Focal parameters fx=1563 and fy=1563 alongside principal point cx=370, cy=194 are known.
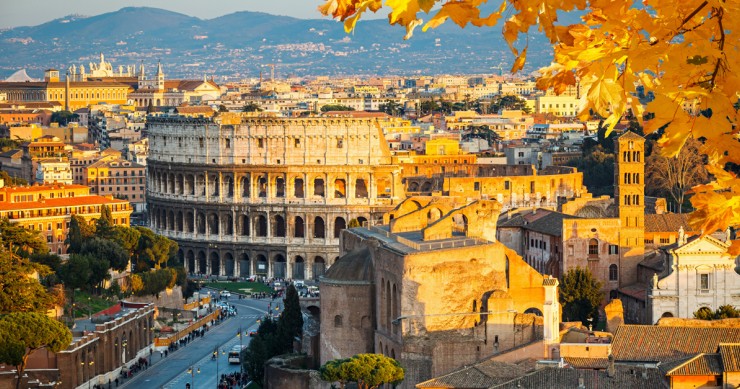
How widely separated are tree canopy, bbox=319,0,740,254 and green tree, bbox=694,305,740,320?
4127 cm

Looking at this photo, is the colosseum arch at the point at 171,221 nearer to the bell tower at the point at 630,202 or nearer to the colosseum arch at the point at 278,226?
the colosseum arch at the point at 278,226

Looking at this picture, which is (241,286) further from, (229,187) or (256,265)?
(229,187)

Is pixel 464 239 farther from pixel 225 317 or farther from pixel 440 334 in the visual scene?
pixel 225 317

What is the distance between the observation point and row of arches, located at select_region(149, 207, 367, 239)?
9969 centimetres

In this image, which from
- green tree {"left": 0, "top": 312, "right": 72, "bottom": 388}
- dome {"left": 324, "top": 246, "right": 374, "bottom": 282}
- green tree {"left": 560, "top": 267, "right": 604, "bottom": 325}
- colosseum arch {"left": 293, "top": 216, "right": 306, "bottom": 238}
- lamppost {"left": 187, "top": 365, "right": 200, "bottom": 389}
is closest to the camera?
dome {"left": 324, "top": 246, "right": 374, "bottom": 282}

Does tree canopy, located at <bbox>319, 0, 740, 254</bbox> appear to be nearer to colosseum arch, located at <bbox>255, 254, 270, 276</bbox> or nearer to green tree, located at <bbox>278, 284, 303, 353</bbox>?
green tree, located at <bbox>278, 284, 303, 353</bbox>

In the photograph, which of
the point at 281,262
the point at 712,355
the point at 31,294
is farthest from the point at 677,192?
the point at 712,355

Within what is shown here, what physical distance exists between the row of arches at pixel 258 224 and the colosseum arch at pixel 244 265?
151 cm

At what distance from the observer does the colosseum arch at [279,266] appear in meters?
99.6

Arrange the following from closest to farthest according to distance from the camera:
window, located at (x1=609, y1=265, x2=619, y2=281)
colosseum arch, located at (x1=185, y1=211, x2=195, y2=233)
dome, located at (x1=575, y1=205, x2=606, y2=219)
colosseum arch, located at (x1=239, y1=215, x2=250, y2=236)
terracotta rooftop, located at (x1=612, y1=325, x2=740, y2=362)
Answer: terracotta rooftop, located at (x1=612, y1=325, x2=740, y2=362) → window, located at (x1=609, y1=265, x2=619, y2=281) → dome, located at (x1=575, y1=205, x2=606, y2=219) → colosseum arch, located at (x1=239, y1=215, x2=250, y2=236) → colosseum arch, located at (x1=185, y1=211, x2=195, y2=233)

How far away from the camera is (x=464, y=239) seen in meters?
45.0

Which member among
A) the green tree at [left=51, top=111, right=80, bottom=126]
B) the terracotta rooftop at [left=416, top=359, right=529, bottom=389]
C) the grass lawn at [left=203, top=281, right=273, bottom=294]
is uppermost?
the green tree at [left=51, top=111, right=80, bottom=126]

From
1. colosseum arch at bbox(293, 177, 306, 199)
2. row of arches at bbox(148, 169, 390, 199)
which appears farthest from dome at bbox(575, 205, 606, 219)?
colosseum arch at bbox(293, 177, 306, 199)

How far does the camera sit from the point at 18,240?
67000 millimetres
